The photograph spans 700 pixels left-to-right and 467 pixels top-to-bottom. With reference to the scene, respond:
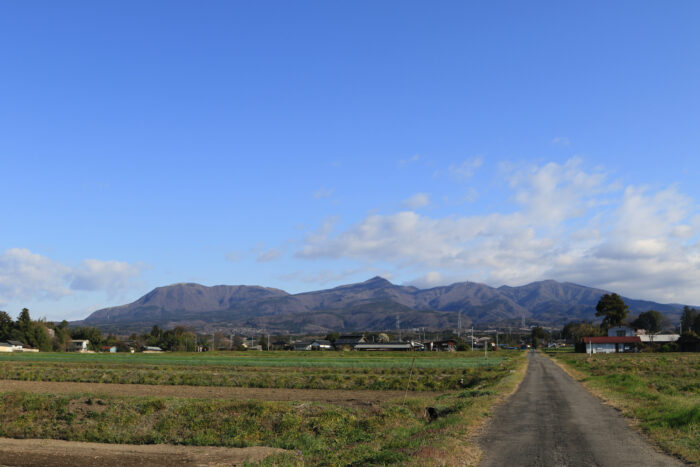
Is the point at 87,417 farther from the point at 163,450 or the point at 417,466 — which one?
the point at 417,466

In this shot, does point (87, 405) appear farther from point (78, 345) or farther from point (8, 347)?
point (78, 345)

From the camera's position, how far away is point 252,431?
25266mm

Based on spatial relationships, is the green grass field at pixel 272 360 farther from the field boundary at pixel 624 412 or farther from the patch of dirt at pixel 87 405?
the patch of dirt at pixel 87 405

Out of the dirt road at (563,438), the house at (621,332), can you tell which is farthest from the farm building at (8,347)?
the house at (621,332)

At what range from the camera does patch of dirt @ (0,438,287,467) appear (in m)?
21.1

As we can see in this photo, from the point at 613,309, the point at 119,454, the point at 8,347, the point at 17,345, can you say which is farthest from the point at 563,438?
the point at 613,309

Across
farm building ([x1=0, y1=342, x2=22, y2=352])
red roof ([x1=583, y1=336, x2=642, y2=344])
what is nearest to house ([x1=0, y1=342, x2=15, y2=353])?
farm building ([x1=0, y1=342, x2=22, y2=352])

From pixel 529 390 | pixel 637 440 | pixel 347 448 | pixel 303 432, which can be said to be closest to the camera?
pixel 637 440

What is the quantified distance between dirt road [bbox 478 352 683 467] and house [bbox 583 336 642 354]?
131m

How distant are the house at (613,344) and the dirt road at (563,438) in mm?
130828

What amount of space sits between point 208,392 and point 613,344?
→ 5320 inches

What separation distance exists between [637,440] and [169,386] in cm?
4370

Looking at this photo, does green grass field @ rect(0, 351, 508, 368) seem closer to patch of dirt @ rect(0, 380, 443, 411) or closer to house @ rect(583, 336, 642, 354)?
patch of dirt @ rect(0, 380, 443, 411)

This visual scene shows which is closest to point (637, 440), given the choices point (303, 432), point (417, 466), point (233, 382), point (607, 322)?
point (417, 466)
